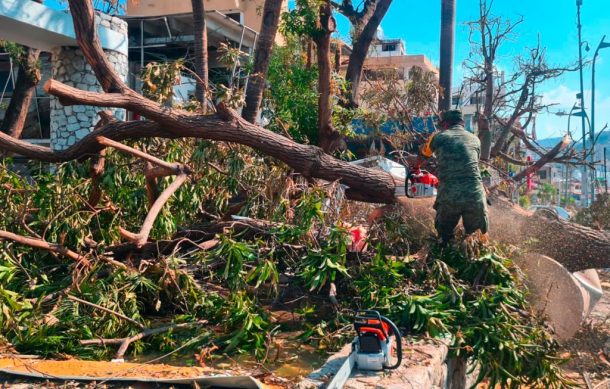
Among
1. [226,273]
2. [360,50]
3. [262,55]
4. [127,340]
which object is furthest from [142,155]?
[360,50]

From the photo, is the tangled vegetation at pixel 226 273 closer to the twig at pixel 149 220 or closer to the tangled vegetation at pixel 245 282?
the tangled vegetation at pixel 245 282

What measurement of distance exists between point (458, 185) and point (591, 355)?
8.29 ft

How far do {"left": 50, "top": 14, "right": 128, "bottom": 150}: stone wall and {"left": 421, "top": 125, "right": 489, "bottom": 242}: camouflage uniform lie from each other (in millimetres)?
7021

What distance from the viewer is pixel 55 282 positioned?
521 centimetres

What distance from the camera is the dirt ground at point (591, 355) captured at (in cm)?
572

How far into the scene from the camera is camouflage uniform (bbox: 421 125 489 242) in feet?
18.1

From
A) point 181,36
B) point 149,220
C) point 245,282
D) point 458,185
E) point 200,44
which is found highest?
point 181,36

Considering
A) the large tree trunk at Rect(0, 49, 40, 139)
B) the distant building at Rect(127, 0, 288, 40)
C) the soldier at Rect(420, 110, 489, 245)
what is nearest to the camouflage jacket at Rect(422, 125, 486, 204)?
the soldier at Rect(420, 110, 489, 245)

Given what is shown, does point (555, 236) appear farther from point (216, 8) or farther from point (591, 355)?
point (216, 8)

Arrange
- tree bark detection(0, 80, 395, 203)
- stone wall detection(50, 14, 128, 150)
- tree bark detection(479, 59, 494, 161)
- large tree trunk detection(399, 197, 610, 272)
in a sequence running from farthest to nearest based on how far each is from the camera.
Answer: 1. tree bark detection(479, 59, 494, 161)
2. stone wall detection(50, 14, 128, 150)
3. large tree trunk detection(399, 197, 610, 272)
4. tree bark detection(0, 80, 395, 203)

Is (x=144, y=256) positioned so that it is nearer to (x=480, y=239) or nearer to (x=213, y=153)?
(x=213, y=153)

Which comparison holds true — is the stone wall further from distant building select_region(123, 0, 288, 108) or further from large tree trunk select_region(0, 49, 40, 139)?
distant building select_region(123, 0, 288, 108)

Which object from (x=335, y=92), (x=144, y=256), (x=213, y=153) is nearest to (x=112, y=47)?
(x=335, y=92)

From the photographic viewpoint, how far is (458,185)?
562 centimetres
